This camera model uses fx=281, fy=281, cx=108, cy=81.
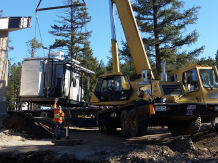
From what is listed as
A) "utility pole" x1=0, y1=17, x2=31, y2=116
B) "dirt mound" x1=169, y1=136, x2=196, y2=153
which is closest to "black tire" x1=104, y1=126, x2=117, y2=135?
"utility pole" x1=0, y1=17, x2=31, y2=116

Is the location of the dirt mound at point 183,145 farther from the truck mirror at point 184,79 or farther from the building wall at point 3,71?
the building wall at point 3,71

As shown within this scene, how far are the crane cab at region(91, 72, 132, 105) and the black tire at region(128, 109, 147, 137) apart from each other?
120 cm

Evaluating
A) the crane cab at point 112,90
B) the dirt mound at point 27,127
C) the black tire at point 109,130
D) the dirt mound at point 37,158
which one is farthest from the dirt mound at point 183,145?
the dirt mound at point 27,127

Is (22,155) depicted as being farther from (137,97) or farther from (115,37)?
(115,37)

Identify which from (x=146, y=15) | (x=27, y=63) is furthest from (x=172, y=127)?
(x=146, y=15)

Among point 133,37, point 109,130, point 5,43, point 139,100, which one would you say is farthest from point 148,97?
point 5,43

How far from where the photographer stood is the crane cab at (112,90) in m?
11.7

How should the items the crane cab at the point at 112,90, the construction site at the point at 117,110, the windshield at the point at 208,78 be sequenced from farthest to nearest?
the crane cab at the point at 112,90 → the windshield at the point at 208,78 → the construction site at the point at 117,110

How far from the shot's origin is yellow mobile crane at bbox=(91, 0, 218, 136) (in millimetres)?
9359

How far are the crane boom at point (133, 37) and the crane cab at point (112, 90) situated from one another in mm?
1161

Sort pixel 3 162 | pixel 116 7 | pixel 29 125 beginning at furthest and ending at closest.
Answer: pixel 29 125
pixel 116 7
pixel 3 162

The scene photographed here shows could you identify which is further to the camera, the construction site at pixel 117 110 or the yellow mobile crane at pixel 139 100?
the yellow mobile crane at pixel 139 100

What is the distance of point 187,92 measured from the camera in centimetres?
1056

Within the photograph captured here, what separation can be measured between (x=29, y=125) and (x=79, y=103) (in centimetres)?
381
